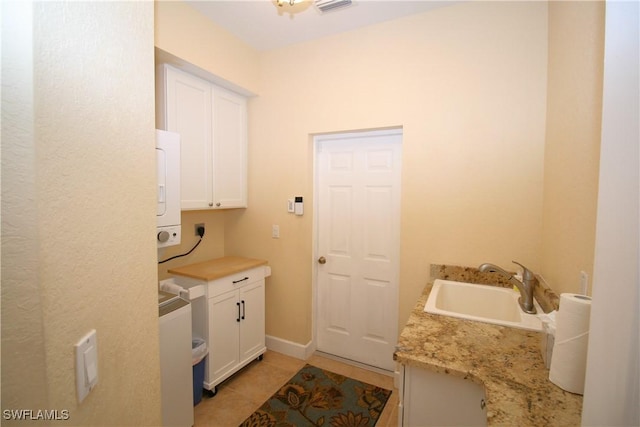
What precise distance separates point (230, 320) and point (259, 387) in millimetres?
556

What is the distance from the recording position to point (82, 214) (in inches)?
24.6

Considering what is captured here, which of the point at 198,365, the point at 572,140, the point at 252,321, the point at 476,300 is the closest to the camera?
the point at 572,140

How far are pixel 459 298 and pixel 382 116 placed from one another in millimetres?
1417

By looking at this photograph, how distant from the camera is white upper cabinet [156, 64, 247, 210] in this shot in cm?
204

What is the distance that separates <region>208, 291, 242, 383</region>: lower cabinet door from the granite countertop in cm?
143

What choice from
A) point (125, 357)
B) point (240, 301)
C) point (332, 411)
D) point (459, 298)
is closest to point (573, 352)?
point (459, 298)

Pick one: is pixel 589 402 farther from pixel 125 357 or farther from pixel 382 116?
pixel 382 116

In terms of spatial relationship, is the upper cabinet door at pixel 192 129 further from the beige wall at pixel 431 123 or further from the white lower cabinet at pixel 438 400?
the white lower cabinet at pixel 438 400

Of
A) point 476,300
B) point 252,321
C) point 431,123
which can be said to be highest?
point 431,123

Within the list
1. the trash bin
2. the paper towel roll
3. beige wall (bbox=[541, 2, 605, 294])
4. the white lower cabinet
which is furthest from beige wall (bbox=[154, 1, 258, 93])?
the paper towel roll

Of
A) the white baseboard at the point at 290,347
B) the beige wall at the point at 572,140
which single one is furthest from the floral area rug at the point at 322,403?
the beige wall at the point at 572,140

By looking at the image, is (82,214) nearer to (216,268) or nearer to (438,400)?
(438,400)

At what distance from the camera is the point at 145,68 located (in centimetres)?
81

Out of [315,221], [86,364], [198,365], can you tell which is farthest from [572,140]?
[198,365]
